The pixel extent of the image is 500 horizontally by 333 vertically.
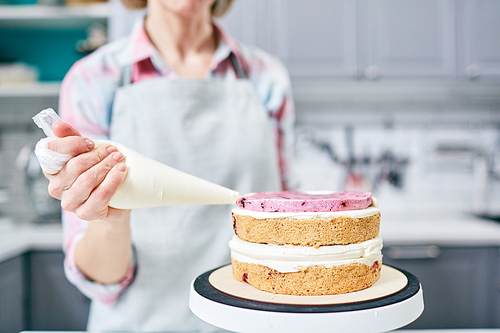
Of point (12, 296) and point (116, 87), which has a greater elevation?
point (116, 87)

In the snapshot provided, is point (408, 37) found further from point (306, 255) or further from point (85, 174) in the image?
point (85, 174)

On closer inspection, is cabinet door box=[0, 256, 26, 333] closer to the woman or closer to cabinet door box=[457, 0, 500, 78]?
the woman

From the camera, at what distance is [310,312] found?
0.48 meters

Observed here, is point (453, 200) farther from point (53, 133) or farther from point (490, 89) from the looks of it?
point (53, 133)

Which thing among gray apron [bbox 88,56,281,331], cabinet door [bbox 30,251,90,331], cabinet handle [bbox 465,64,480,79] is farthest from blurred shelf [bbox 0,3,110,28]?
cabinet handle [bbox 465,64,480,79]

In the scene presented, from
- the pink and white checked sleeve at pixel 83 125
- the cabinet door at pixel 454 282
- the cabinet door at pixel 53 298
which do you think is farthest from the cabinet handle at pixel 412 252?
the cabinet door at pixel 53 298

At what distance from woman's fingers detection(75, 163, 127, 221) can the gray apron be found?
43 centimetres

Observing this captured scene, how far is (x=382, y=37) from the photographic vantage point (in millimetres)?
2072

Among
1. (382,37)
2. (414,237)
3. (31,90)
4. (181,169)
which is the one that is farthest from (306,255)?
(31,90)

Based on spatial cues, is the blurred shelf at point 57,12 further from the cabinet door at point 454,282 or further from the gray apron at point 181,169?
the cabinet door at point 454,282

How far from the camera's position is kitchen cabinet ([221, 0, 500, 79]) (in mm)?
2055

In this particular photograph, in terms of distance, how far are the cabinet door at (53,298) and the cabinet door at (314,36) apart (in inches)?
55.9

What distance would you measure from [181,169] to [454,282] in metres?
1.40

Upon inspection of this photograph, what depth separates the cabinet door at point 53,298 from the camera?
1753 mm
